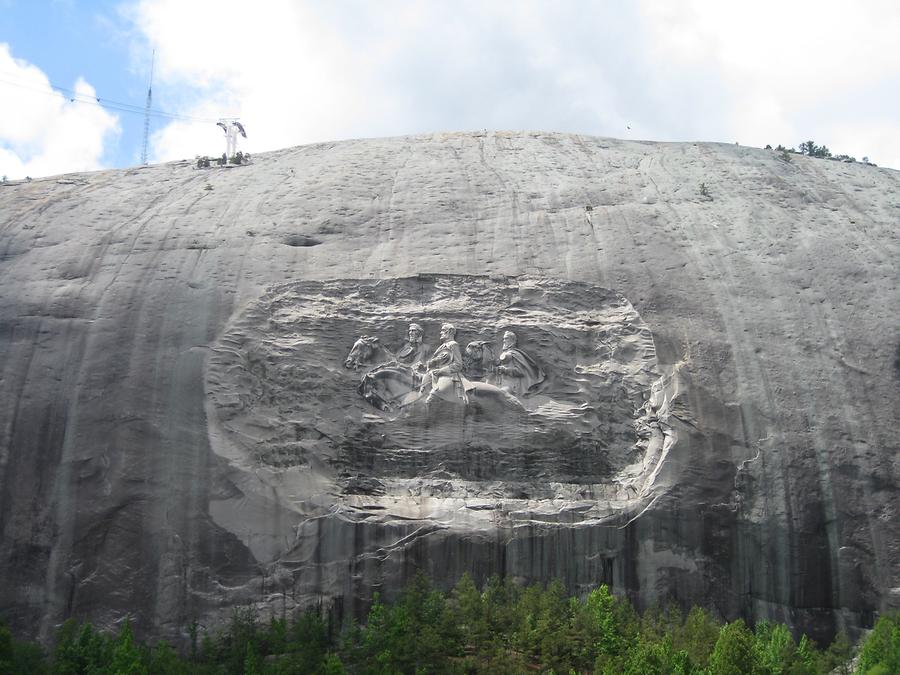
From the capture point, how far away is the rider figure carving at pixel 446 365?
1833cm

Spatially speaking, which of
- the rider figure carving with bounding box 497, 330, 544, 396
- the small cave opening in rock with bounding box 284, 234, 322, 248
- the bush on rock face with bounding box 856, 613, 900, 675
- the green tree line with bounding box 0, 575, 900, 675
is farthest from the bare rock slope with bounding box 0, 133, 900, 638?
the bush on rock face with bounding box 856, 613, 900, 675

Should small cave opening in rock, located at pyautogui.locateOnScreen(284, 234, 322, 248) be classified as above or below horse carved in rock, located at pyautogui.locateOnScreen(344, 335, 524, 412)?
above

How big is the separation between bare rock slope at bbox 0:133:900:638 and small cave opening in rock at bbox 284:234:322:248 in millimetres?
44

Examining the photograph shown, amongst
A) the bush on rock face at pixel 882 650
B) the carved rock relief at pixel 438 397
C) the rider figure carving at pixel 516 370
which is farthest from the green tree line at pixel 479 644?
the rider figure carving at pixel 516 370

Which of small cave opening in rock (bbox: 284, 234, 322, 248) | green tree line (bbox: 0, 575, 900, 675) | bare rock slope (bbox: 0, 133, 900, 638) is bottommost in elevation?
green tree line (bbox: 0, 575, 900, 675)

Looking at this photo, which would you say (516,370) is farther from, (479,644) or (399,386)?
(479,644)

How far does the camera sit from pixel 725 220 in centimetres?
2145

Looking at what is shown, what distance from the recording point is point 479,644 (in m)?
15.9

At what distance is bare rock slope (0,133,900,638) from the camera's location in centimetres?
1695

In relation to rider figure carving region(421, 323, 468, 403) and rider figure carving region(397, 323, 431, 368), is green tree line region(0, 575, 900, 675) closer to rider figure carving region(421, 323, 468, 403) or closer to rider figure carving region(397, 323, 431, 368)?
rider figure carving region(421, 323, 468, 403)

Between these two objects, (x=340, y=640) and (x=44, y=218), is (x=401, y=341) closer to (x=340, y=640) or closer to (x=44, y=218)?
(x=340, y=640)

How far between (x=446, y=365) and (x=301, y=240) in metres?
3.75

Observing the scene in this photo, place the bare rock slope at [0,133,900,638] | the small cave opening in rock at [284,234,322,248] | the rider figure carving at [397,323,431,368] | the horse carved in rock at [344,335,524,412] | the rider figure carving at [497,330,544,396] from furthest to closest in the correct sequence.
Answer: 1. the small cave opening in rock at [284,234,322,248]
2. the rider figure carving at [397,323,431,368]
3. the rider figure carving at [497,330,544,396]
4. the horse carved in rock at [344,335,524,412]
5. the bare rock slope at [0,133,900,638]

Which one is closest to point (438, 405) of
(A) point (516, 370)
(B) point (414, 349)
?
(B) point (414, 349)
